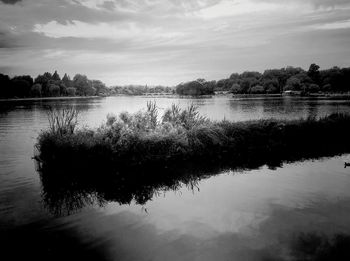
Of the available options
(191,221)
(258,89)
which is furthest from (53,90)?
(191,221)

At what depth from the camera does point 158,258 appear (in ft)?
19.8

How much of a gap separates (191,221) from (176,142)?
667 cm

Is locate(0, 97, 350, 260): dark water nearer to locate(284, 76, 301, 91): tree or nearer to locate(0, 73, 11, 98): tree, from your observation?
locate(0, 73, 11, 98): tree

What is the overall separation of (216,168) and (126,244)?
24.6 ft

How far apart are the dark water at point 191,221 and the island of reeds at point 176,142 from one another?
207cm

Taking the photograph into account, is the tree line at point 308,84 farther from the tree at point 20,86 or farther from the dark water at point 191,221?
the dark water at point 191,221

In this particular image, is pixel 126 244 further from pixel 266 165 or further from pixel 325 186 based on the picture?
pixel 266 165

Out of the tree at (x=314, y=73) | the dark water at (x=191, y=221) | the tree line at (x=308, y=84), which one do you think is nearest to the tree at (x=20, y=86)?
the tree line at (x=308, y=84)

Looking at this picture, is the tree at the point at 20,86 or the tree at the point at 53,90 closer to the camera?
the tree at the point at 20,86

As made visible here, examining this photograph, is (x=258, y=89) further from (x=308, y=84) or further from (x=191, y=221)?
(x=191, y=221)

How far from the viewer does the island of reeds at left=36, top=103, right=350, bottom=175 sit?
12.7 metres

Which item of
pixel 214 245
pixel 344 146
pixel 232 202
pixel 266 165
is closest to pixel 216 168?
pixel 266 165

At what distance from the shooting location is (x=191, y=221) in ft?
25.5

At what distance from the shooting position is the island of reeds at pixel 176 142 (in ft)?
41.6
